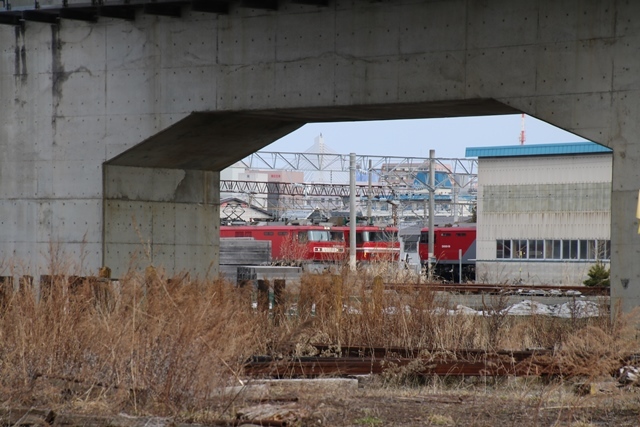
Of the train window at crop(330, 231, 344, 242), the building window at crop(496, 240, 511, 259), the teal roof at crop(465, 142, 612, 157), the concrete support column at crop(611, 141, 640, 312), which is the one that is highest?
the teal roof at crop(465, 142, 612, 157)

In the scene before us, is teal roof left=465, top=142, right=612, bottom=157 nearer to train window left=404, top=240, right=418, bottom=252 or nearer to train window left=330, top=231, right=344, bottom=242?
train window left=330, top=231, right=344, bottom=242

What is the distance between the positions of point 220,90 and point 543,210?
125 feet

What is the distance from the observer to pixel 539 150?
53.2 meters

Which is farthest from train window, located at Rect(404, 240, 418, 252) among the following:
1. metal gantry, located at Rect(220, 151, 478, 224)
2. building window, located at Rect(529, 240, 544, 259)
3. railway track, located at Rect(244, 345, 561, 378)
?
railway track, located at Rect(244, 345, 561, 378)

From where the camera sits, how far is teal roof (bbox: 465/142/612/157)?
51812mm

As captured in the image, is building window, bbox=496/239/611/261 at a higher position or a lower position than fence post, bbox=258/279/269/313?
lower

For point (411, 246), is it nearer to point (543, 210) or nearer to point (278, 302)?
point (543, 210)

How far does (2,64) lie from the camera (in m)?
20.0

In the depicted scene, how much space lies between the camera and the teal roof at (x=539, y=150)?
51.8 meters

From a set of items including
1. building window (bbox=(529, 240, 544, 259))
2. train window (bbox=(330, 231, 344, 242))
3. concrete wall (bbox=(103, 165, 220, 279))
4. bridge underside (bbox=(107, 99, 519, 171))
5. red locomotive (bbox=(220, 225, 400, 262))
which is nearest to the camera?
bridge underside (bbox=(107, 99, 519, 171))

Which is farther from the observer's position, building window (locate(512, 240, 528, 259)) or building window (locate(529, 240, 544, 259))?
building window (locate(512, 240, 528, 259))

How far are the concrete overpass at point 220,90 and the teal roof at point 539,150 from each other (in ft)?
111

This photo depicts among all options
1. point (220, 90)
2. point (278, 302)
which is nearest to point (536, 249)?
point (220, 90)

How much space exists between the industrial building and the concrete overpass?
3273 centimetres
